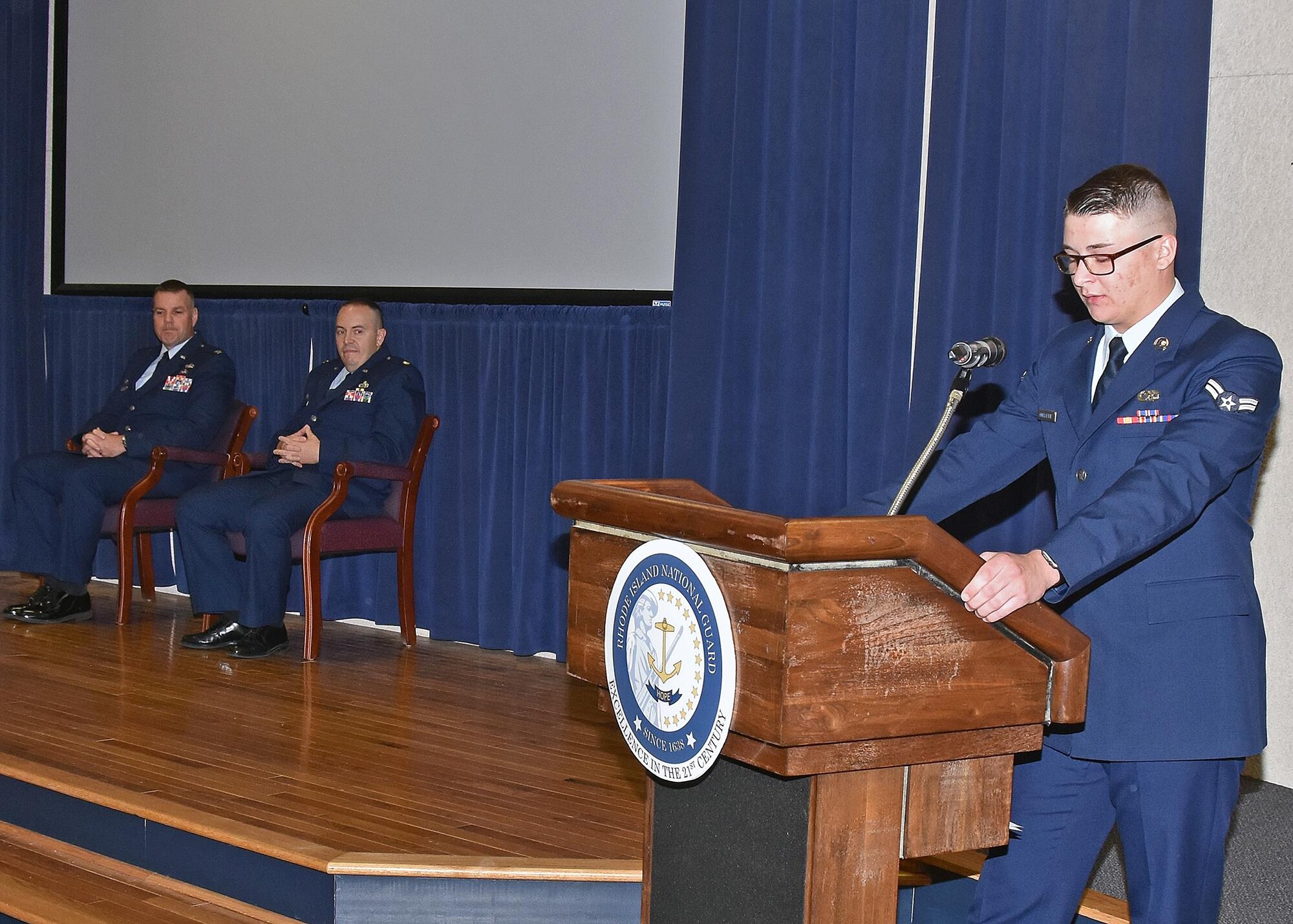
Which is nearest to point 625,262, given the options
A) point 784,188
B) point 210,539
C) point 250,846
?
point 784,188

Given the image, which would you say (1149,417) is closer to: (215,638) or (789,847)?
(789,847)

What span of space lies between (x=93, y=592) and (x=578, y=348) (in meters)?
2.70

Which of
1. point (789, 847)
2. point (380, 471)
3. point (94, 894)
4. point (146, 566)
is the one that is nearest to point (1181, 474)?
point (789, 847)

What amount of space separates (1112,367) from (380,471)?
3403 mm

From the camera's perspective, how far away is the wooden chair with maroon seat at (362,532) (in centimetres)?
482

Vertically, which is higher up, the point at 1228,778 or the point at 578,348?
the point at 578,348

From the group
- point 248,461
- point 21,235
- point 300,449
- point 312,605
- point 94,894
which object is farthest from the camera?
point 21,235

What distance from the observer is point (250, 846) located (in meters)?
2.85

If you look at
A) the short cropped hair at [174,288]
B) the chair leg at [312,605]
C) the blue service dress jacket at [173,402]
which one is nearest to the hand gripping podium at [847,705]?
the chair leg at [312,605]

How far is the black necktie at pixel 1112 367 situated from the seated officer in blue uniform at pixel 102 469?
4.23 metres

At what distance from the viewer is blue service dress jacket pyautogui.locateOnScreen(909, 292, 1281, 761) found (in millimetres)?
1733

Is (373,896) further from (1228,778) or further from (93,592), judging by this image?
(93,592)

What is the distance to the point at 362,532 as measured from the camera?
4992 mm

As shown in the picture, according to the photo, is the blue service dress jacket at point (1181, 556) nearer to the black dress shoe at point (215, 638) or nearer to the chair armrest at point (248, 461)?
the black dress shoe at point (215, 638)
